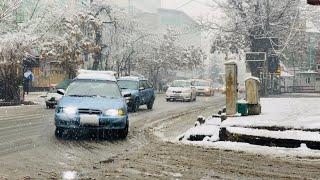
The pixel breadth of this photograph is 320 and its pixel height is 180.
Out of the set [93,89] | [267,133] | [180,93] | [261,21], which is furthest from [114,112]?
[261,21]

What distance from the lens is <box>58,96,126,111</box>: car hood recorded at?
12336mm

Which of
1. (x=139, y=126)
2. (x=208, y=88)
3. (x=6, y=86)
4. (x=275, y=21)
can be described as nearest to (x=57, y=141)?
(x=139, y=126)

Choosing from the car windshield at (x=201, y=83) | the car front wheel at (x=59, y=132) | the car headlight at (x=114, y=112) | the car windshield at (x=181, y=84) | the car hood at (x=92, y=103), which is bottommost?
the car front wheel at (x=59, y=132)

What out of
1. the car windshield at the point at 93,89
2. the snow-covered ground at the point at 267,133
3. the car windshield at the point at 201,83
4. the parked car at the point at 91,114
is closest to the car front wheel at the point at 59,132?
the parked car at the point at 91,114

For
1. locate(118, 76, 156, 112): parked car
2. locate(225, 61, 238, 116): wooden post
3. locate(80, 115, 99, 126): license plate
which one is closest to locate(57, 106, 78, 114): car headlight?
locate(80, 115, 99, 126): license plate

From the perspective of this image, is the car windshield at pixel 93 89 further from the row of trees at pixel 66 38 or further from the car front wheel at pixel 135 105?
the row of trees at pixel 66 38

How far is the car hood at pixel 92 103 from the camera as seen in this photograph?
40.5 feet

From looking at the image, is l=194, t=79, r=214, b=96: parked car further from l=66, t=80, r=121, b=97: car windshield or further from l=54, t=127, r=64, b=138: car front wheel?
l=54, t=127, r=64, b=138: car front wheel

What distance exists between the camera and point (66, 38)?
124 ft

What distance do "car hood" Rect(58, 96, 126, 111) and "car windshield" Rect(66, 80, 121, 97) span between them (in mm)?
579

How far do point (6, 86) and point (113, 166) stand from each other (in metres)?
23.7

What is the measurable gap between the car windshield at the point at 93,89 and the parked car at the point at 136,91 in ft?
26.8

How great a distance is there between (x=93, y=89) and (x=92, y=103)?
156cm

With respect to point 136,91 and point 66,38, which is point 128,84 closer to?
point 136,91
